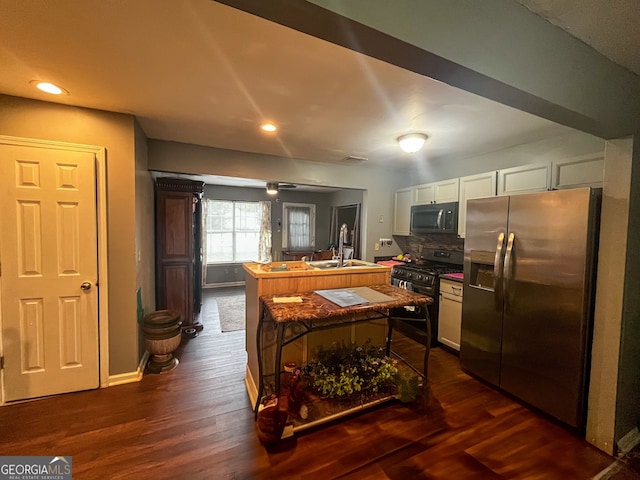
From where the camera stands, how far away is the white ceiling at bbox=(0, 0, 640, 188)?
1280 mm

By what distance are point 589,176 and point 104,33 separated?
3689 millimetres

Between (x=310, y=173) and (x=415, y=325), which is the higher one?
(x=310, y=173)

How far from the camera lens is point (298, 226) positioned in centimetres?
702

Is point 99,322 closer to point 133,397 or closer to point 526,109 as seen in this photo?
point 133,397

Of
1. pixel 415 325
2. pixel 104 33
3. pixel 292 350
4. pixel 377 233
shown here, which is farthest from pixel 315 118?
pixel 415 325

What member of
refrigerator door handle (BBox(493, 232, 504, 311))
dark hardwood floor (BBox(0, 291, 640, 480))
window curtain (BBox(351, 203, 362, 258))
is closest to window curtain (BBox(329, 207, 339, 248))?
window curtain (BBox(351, 203, 362, 258))

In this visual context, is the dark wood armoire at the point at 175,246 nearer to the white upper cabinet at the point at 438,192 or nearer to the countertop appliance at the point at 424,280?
the countertop appliance at the point at 424,280

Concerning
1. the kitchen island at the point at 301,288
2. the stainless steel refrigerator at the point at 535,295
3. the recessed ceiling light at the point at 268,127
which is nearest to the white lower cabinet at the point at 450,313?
the stainless steel refrigerator at the point at 535,295

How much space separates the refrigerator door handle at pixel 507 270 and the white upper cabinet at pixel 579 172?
887mm

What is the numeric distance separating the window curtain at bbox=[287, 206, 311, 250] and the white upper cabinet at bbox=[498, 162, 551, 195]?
4677 millimetres

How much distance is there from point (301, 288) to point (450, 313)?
192 cm

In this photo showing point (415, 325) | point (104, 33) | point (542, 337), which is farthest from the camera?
point (415, 325)

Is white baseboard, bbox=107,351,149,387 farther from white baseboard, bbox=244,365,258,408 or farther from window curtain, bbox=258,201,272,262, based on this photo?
window curtain, bbox=258,201,272,262

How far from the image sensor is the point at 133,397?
92.4 inches
